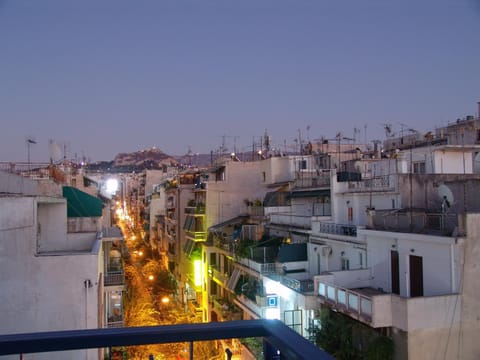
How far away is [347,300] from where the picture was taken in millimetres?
14023

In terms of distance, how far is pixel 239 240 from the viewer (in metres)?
25.9

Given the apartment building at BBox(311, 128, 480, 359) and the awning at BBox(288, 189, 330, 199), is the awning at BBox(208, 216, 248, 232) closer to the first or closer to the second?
the awning at BBox(288, 189, 330, 199)

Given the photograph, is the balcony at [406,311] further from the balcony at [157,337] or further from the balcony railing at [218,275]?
the balcony railing at [218,275]

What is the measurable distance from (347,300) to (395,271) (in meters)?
1.87

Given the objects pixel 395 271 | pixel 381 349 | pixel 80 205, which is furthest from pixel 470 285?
pixel 80 205

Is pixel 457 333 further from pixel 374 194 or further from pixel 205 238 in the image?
pixel 205 238

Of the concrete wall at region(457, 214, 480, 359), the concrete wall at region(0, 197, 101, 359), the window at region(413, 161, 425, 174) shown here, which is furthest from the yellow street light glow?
the concrete wall at region(457, 214, 480, 359)

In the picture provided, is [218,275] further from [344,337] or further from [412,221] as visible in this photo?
[412,221]

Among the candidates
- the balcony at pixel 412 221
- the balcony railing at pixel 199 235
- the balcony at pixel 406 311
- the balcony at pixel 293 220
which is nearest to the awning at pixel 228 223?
the balcony railing at pixel 199 235

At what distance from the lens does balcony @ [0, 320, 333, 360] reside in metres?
2.03

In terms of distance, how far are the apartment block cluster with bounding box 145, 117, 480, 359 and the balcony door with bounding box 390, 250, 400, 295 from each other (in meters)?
0.05

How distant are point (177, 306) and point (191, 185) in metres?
11.1

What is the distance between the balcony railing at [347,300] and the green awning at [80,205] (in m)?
8.44

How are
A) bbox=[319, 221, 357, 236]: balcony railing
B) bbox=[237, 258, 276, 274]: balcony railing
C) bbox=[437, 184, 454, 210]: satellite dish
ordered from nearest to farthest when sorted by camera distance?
bbox=[437, 184, 454, 210]: satellite dish
bbox=[319, 221, 357, 236]: balcony railing
bbox=[237, 258, 276, 274]: balcony railing
